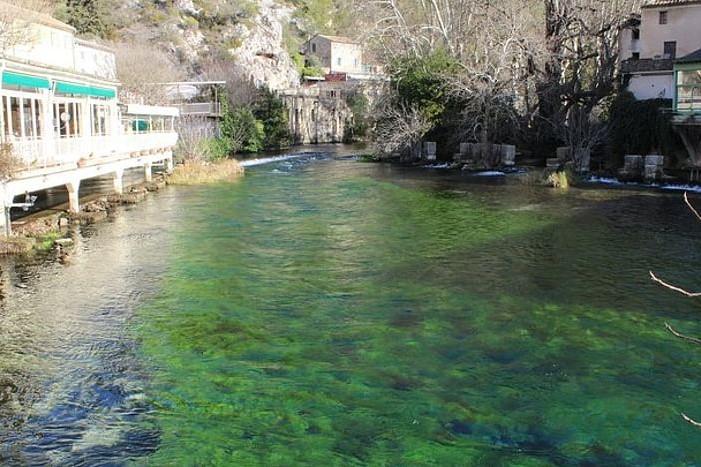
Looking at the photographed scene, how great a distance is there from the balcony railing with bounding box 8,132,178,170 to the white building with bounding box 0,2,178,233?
0.03 meters

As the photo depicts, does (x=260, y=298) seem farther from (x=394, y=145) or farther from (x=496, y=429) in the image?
(x=394, y=145)

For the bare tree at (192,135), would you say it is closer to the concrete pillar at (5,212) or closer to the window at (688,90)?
the concrete pillar at (5,212)

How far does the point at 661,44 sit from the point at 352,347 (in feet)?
114

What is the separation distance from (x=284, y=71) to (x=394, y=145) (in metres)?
39.5

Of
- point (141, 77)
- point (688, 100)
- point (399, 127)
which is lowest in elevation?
point (399, 127)

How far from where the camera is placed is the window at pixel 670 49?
1528 inches

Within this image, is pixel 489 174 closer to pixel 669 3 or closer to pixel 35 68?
pixel 669 3

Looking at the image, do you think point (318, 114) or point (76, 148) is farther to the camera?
point (318, 114)

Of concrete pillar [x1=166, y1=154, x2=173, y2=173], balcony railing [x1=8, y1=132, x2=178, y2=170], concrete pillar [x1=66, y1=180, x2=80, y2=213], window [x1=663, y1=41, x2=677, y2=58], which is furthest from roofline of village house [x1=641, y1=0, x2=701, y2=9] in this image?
concrete pillar [x1=66, y1=180, x2=80, y2=213]

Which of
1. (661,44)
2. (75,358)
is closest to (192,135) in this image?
(661,44)

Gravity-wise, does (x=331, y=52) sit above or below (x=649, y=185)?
above

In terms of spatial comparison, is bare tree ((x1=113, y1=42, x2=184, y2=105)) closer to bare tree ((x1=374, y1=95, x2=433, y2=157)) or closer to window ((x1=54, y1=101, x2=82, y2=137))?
window ((x1=54, y1=101, x2=82, y2=137))

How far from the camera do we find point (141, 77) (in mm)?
47594

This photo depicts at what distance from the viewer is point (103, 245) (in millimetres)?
18969
